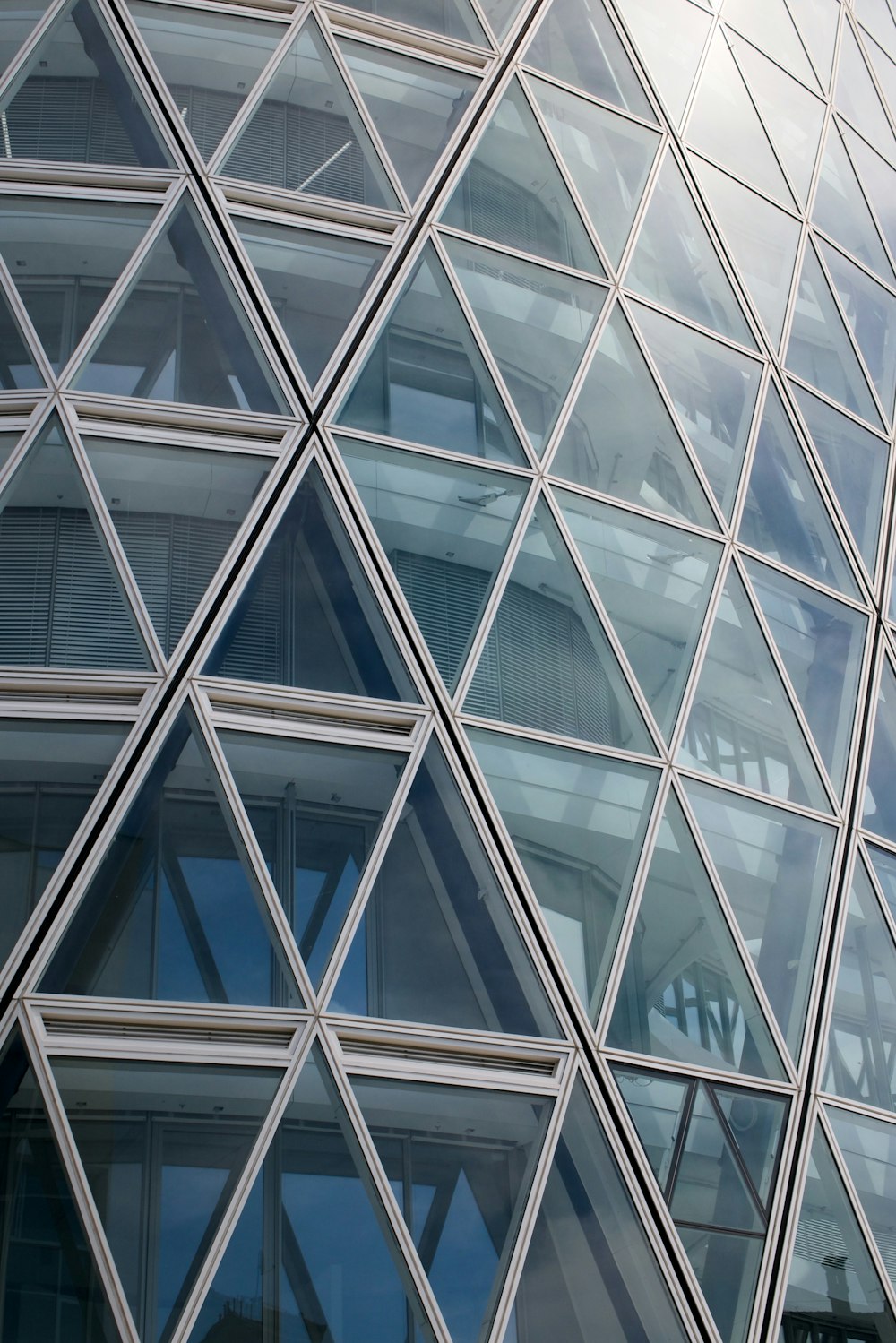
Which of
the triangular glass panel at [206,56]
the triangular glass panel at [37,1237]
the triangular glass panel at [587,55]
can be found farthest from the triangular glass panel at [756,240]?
the triangular glass panel at [37,1237]

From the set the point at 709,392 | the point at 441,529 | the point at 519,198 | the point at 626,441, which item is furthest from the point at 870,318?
the point at 441,529

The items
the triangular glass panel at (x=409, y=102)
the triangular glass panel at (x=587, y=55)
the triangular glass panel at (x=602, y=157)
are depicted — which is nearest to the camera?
the triangular glass panel at (x=409, y=102)

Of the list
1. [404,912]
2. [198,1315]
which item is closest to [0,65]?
[404,912]

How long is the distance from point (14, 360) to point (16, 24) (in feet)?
15.6

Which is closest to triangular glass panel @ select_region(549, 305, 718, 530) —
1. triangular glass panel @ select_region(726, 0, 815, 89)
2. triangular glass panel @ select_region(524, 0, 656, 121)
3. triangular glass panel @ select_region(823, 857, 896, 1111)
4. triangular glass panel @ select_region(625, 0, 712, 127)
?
triangular glass panel @ select_region(524, 0, 656, 121)

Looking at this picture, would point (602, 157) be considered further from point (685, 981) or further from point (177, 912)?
point (177, 912)

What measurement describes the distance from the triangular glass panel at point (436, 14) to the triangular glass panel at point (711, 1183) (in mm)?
13043

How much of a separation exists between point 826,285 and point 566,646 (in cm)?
914

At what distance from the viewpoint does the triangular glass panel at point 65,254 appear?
12758 mm

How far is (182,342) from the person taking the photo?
42.4ft

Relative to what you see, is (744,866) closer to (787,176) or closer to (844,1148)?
(844,1148)

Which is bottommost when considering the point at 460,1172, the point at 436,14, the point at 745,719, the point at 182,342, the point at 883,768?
the point at 460,1172

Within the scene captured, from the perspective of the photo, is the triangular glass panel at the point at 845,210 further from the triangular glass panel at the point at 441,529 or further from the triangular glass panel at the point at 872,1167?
the triangular glass panel at the point at 872,1167

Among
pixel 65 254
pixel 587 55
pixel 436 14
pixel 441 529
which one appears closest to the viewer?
pixel 441 529
